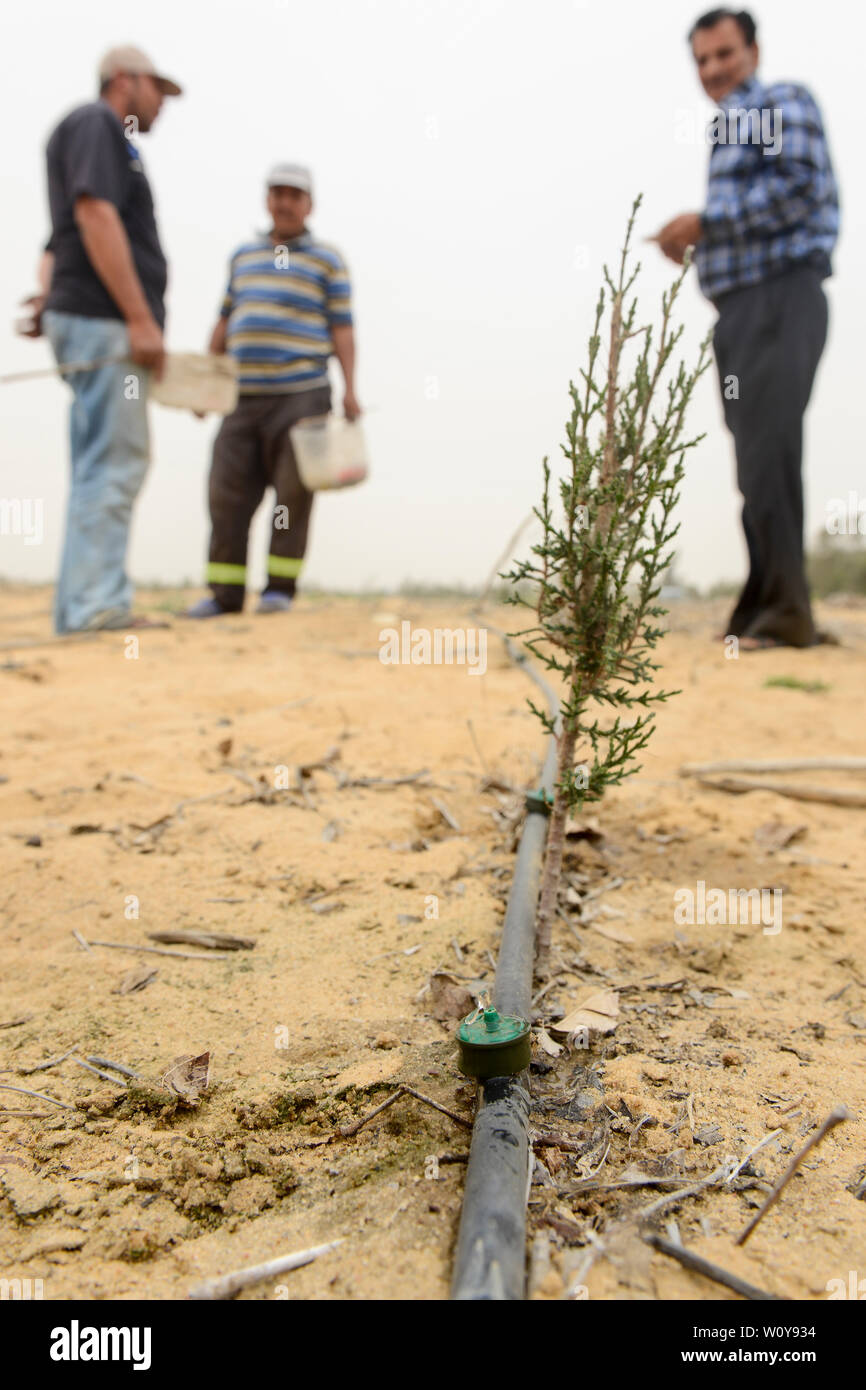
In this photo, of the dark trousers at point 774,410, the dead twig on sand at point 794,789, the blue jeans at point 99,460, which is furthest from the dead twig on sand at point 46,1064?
the dark trousers at point 774,410

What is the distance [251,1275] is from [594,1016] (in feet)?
2.83

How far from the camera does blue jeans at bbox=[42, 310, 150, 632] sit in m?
5.71

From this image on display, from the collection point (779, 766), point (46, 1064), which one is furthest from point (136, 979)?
point (779, 766)

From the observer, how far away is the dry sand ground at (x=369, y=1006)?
1248 millimetres

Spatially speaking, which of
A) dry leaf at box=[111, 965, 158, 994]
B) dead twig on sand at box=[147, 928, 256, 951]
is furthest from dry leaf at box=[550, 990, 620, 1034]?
dry leaf at box=[111, 965, 158, 994]

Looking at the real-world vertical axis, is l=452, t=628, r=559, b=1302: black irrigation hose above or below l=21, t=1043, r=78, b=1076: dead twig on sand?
above

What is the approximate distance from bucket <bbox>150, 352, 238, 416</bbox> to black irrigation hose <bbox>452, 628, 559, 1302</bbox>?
5.08m

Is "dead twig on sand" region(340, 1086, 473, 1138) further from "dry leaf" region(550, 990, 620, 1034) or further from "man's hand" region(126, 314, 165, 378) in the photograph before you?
"man's hand" region(126, 314, 165, 378)

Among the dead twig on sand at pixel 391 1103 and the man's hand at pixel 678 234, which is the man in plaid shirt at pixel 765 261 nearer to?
the man's hand at pixel 678 234

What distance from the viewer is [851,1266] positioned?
3.85ft

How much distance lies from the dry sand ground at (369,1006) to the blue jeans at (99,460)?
6.74 ft

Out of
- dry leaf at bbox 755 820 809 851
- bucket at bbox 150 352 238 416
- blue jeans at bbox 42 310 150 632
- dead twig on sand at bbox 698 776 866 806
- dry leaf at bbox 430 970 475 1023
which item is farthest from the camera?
bucket at bbox 150 352 238 416

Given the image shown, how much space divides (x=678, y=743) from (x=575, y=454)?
2.24 metres

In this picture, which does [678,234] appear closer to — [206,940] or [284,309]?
[284,309]
